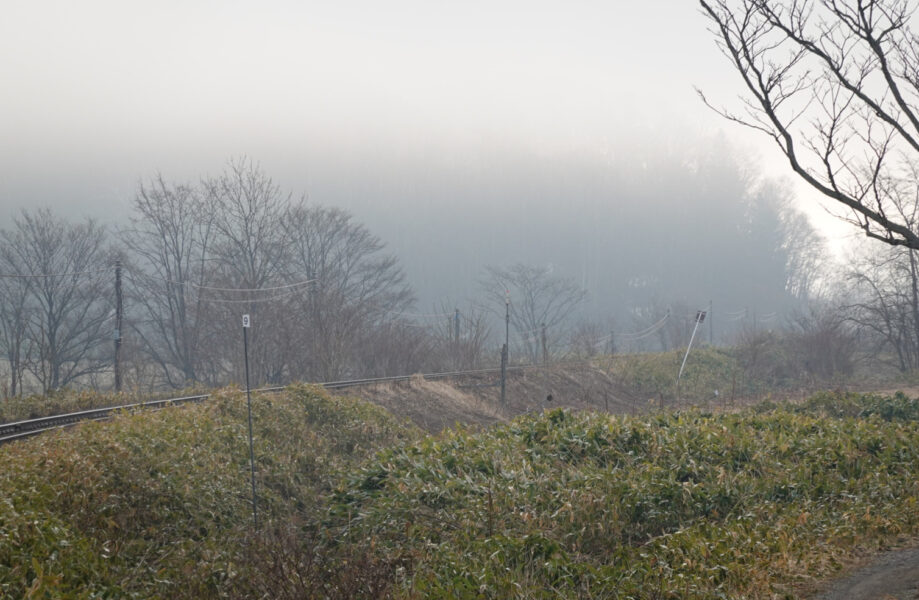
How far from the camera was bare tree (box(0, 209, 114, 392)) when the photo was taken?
4131 centimetres

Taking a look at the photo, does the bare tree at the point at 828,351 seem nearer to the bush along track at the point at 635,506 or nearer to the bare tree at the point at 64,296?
the bush along track at the point at 635,506

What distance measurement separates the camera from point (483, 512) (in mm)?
9766

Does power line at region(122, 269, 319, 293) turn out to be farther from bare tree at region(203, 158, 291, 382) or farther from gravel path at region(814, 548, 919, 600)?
gravel path at region(814, 548, 919, 600)

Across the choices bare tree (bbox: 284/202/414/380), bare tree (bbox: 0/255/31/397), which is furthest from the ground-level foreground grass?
bare tree (bbox: 0/255/31/397)

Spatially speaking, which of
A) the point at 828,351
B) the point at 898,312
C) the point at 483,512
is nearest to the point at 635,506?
the point at 483,512

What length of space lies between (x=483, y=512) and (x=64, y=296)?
4101 cm

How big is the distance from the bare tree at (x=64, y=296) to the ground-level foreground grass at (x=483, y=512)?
28882mm

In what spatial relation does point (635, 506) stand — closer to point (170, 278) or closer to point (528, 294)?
point (170, 278)

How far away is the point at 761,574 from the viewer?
24.8ft

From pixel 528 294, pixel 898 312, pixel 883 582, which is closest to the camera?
pixel 883 582

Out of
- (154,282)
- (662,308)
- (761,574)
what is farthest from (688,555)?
(662,308)

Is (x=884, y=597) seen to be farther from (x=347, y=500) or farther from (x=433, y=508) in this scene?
(x=347, y=500)

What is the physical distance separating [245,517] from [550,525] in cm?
597

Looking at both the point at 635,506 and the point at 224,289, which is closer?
the point at 635,506
